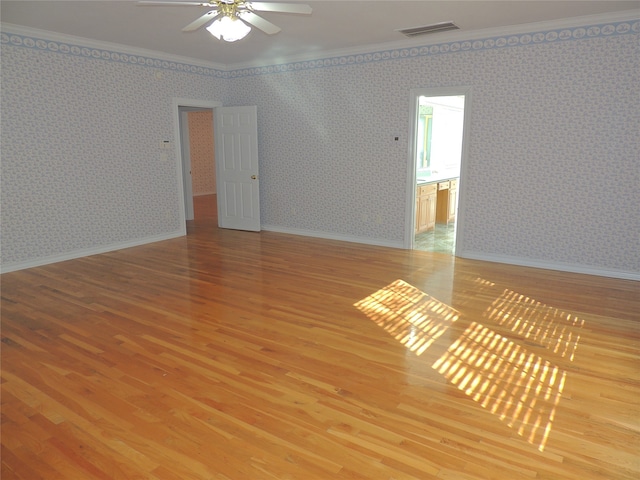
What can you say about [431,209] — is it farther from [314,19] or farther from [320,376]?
[320,376]

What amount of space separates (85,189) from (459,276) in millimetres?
4894

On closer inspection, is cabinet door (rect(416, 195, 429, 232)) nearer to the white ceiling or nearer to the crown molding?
the crown molding

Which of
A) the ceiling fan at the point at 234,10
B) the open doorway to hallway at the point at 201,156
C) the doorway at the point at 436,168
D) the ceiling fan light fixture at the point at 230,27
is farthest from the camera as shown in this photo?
the open doorway to hallway at the point at 201,156

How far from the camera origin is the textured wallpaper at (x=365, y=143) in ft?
15.5

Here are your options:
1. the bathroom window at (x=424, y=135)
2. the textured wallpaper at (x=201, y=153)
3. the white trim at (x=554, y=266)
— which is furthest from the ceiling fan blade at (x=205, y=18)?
the textured wallpaper at (x=201, y=153)

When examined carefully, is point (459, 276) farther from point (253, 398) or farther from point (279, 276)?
point (253, 398)

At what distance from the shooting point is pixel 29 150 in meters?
5.13

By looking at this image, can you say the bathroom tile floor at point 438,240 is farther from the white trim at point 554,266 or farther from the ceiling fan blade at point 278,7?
the ceiling fan blade at point 278,7

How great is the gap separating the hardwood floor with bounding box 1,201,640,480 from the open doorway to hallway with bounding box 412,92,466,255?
6.65 ft

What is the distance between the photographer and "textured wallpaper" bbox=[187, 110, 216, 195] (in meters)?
11.9

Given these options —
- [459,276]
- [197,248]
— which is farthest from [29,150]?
[459,276]

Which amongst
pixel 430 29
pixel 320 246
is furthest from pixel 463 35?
pixel 320 246

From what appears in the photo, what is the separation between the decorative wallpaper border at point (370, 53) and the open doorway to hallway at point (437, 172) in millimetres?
660

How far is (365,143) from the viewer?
6.28 m
